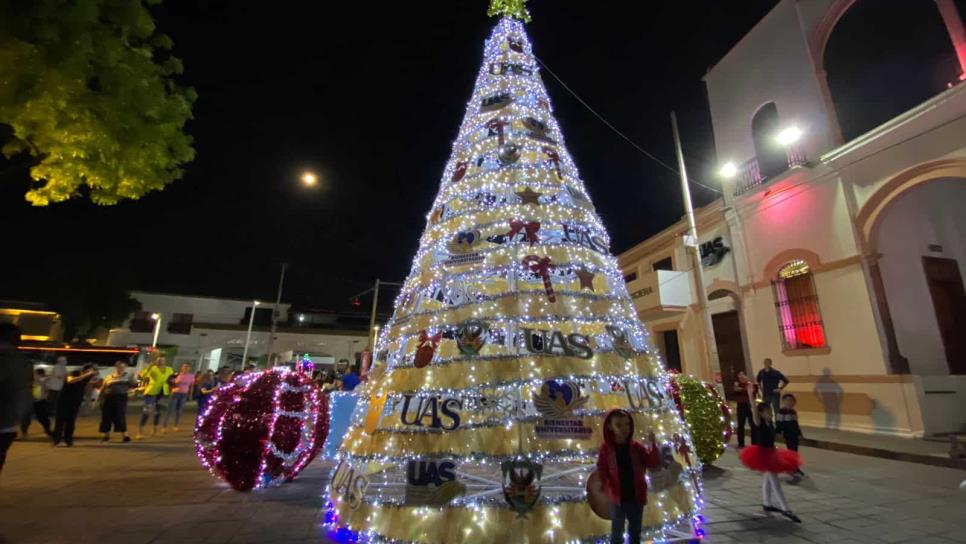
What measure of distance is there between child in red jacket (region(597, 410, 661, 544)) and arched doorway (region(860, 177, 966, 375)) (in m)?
10.5

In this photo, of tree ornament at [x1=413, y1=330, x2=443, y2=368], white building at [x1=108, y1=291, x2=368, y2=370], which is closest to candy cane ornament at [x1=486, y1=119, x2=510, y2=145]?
tree ornament at [x1=413, y1=330, x2=443, y2=368]

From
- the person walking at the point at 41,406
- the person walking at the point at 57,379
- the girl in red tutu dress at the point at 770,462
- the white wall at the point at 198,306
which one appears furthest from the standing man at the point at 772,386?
the white wall at the point at 198,306

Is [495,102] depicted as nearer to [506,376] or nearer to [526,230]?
[526,230]


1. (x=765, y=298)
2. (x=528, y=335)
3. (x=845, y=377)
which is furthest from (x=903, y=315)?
(x=528, y=335)

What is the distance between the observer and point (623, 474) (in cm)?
289

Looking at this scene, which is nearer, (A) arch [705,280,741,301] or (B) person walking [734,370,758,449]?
(B) person walking [734,370,758,449]

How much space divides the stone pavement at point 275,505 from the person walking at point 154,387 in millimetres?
2653

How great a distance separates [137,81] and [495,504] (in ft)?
23.9

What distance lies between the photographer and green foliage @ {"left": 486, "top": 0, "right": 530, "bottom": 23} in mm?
6184

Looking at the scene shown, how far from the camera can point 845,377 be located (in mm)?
9953

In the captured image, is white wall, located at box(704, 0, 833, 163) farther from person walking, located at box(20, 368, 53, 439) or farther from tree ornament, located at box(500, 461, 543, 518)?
person walking, located at box(20, 368, 53, 439)

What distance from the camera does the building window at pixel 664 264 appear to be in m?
17.1

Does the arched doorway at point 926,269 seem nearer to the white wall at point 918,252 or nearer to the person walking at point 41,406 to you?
the white wall at point 918,252

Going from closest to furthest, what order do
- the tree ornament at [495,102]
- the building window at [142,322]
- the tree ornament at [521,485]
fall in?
the tree ornament at [521,485] < the tree ornament at [495,102] < the building window at [142,322]
